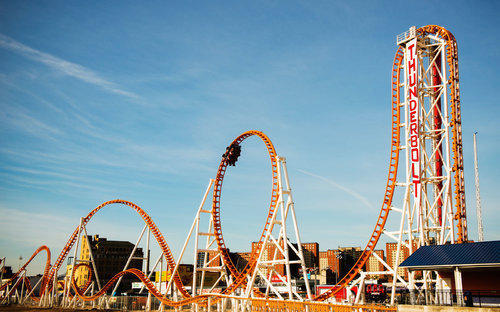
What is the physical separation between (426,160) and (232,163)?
1934cm

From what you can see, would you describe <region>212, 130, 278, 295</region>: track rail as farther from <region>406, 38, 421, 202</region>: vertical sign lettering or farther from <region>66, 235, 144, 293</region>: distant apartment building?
<region>66, 235, 144, 293</region>: distant apartment building

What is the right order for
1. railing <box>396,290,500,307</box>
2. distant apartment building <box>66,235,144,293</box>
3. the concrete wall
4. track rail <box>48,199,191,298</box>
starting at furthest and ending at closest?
distant apartment building <box>66,235,144,293</box>
track rail <box>48,199,191,298</box>
railing <box>396,290,500,307</box>
the concrete wall

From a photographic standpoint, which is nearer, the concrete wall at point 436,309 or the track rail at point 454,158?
the concrete wall at point 436,309

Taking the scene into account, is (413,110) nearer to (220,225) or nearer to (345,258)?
(220,225)

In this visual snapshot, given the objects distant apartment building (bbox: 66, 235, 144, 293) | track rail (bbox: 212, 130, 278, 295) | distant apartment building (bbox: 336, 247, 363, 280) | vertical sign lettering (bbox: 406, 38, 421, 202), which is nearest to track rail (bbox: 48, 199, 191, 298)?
track rail (bbox: 212, 130, 278, 295)

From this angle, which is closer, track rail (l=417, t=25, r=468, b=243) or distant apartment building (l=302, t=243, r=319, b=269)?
Answer: track rail (l=417, t=25, r=468, b=243)

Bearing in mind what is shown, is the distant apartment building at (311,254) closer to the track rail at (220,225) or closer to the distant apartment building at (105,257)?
the distant apartment building at (105,257)

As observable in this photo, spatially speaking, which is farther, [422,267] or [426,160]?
[426,160]

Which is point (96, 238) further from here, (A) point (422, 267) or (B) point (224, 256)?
(A) point (422, 267)

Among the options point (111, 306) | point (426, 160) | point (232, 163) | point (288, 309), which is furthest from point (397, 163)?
point (111, 306)

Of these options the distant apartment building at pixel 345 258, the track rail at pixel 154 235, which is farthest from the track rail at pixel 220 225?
the distant apartment building at pixel 345 258

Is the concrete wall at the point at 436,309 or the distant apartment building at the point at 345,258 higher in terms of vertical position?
the concrete wall at the point at 436,309

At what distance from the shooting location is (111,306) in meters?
58.5

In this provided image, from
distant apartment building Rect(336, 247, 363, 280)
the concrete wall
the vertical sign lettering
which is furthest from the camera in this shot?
distant apartment building Rect(336, 247, 363, 280)
